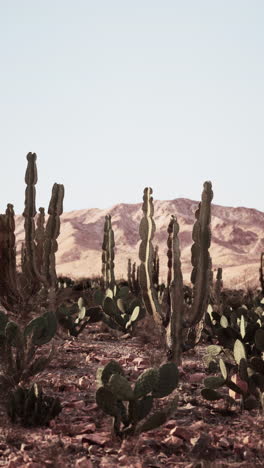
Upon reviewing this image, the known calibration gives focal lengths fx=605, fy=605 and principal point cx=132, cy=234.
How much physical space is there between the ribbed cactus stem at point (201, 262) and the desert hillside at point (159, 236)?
144 feet

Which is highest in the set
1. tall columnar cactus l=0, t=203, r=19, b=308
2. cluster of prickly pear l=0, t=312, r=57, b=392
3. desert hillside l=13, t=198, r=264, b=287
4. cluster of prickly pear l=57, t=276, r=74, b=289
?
desert hillside l=13, t=198, r=264, b=287

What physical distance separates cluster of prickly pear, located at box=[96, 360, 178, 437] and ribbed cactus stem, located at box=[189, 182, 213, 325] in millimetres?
3019

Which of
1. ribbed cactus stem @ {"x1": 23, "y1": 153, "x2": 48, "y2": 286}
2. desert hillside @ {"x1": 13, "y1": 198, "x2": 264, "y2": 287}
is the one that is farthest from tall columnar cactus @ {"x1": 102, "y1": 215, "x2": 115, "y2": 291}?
desert hillside @ {"x1": 13, "y1": 198, "x2": 264, "y2": 287}

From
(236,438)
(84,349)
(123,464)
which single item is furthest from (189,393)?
(84,349)

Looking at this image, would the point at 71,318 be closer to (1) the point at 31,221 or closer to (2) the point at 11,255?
(2) the point at 11,255

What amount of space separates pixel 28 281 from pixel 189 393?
6368mm

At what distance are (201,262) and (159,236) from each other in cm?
7340

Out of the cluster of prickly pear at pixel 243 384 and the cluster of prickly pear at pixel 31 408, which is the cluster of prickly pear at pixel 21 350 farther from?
the cluster of prickly pear at pixel 243 384

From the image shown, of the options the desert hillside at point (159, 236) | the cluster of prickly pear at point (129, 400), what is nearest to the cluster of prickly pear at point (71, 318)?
the cluster of prickly pear at point (129, 400)

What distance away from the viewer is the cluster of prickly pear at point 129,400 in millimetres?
5230

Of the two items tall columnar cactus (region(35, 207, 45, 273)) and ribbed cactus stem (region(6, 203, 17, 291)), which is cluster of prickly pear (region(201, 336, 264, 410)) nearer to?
ribbed cactus stem (region(6, 203, 17, 291))

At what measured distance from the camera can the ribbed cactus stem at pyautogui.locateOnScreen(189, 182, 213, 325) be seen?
8531 mm

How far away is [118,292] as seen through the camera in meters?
12.7

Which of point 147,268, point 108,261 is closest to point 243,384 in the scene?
point 147,268
